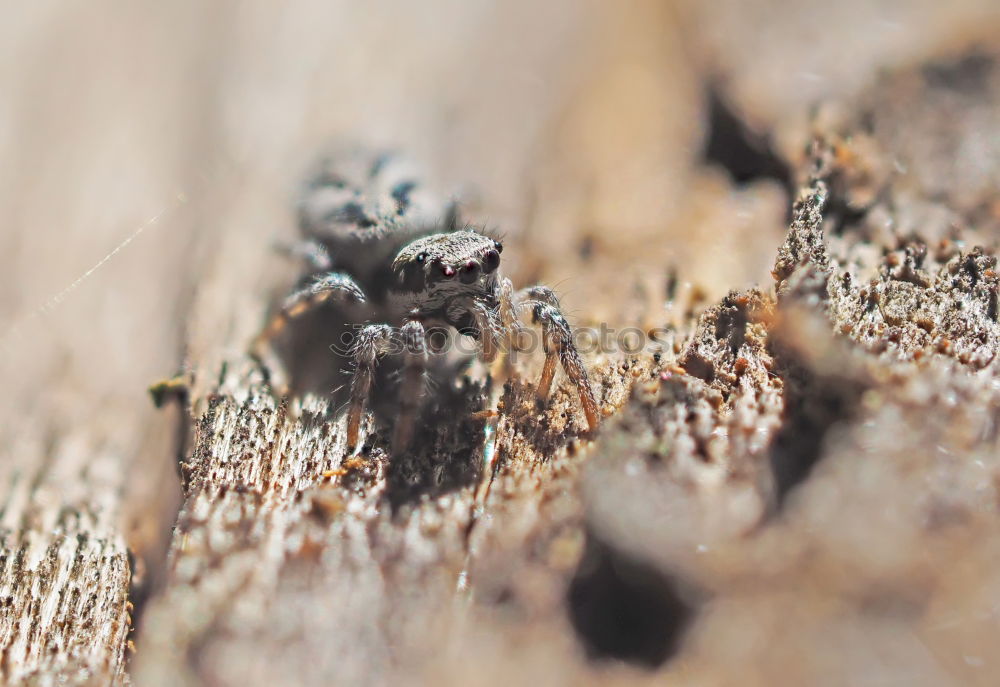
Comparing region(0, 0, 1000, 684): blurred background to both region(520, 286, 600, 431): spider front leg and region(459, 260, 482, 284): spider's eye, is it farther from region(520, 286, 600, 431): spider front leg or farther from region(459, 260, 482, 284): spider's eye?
region(459, 260, 482, 284): spider's eye

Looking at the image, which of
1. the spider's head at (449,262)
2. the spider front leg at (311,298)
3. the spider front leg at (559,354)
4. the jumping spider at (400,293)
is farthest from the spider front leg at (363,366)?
the spider front leg at (559,354)

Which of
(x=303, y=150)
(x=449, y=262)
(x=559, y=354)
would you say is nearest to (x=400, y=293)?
(x=449, y=262)

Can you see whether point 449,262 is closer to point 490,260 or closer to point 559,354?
point 490,260

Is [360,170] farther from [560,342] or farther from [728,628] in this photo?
[728,628]

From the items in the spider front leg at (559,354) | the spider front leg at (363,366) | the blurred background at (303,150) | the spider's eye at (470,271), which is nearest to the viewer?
the spider front leg at (559,354)

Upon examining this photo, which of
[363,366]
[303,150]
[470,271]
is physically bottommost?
[363,366]

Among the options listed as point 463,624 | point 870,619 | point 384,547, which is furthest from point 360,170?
point 870,619

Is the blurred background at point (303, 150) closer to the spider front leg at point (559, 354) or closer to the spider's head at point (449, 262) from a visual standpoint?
the spider front leg at point (559, 354)
